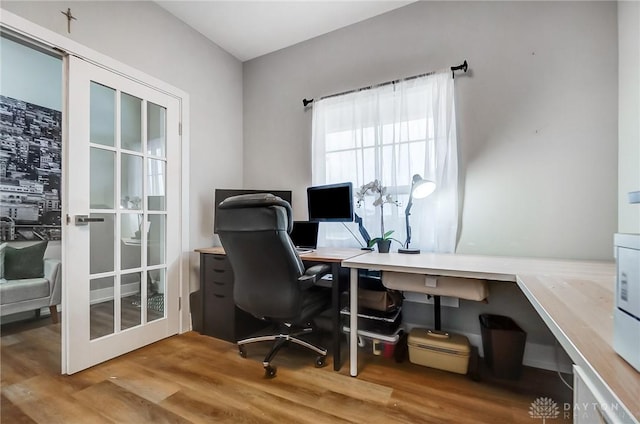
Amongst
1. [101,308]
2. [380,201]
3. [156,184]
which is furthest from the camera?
[156,184]

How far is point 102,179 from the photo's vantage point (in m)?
1.93

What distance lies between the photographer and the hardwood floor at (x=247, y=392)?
137 cm

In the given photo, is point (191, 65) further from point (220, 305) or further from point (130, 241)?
point (220, 305)

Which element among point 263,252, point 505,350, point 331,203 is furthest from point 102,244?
point 505,350

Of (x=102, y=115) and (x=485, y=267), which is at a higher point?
(x=102, y=115)

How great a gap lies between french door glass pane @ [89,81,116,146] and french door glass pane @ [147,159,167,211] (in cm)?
32

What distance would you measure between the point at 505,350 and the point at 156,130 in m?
3.04

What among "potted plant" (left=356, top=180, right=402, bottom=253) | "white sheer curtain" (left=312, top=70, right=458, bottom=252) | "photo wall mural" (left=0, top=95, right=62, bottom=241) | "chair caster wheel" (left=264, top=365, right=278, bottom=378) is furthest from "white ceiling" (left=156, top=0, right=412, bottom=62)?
"chair caster wheel" (left=264, top=365, right=278, bottom=378)

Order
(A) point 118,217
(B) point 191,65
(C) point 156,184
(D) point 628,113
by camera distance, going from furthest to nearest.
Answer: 1. (B) point 191,65
2. (C) point 156,184
3. (A) point 118,217
4. (D) point 628,113

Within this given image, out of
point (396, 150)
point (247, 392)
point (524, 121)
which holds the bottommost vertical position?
point (247, 392)

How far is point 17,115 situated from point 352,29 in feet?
11.4

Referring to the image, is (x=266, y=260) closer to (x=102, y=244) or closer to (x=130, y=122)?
(x=102, y=244)

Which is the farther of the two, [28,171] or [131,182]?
[28,171]

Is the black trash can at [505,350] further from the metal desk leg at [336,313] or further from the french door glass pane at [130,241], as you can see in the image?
the french door glass pane at [130,241]
